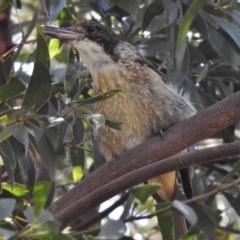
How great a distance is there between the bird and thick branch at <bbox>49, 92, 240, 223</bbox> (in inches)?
23.9

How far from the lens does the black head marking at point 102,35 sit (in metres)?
3.66

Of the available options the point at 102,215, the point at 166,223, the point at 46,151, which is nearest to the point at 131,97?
the point at 102,215

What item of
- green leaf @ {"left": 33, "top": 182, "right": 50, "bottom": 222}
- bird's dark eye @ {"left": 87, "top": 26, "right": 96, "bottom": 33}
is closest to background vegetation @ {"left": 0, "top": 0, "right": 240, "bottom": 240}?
green leaf @ {"left": 33, "top": 182, "right": 50, "bottom": 222}

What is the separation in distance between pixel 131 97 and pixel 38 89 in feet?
3.17

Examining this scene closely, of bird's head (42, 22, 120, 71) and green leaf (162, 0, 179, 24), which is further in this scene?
bird's head (42, 22, 120, 71)

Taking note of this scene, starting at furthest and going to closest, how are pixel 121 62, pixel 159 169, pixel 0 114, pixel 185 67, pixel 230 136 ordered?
pixel 121 62 < pixel 230 136 < pixel 185 67 < pixel 0 114 < pixel 159 169

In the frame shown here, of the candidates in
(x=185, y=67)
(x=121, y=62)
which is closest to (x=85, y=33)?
(x=121, y=62)

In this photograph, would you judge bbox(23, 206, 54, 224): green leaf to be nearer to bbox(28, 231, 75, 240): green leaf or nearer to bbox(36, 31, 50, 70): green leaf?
bbox(28, 231, 75, 240): green leaf

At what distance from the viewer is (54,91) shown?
312 cm

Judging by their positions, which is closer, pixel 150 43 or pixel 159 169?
pixel 159 169

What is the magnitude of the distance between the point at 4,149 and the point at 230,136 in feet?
3.97

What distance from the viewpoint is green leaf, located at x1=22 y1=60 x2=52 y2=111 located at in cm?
248

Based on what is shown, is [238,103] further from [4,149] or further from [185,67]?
[4,149]

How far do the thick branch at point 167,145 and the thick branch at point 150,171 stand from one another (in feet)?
0.90
